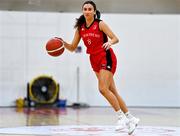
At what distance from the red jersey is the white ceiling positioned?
8.30 meters

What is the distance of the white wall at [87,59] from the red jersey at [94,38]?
8.09 metres

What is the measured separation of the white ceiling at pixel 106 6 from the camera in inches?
599

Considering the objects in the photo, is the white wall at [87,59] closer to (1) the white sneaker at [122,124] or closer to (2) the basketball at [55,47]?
(2) the basketball at [55,47]

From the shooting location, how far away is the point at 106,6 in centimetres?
1553

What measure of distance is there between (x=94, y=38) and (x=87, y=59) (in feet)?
27.0

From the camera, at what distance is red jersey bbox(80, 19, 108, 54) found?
7160 millimetres

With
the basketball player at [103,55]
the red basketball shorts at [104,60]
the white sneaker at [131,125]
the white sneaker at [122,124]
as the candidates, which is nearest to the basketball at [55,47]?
the basketball player at [103,55]

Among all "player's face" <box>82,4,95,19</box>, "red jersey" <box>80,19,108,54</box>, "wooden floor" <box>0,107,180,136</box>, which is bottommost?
"wooden floor" <box>0,107,180,136</box>

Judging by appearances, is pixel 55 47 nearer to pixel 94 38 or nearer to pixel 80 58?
pixel 94 38

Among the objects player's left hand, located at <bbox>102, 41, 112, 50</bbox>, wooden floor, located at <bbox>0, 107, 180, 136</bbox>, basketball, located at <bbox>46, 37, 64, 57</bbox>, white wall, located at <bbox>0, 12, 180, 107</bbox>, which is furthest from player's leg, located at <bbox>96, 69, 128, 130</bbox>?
white wall, located at <bbox>0, 12, 180, 107</bbox>

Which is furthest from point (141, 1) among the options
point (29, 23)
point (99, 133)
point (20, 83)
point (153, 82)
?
point (99, 133)

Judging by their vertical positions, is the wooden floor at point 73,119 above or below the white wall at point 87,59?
below

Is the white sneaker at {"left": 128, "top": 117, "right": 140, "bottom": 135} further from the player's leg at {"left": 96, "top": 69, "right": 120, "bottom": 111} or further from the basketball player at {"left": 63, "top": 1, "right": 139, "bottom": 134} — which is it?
the player's leg at {"left": 96, "top": 69, "right": 120, "bottom": 111}

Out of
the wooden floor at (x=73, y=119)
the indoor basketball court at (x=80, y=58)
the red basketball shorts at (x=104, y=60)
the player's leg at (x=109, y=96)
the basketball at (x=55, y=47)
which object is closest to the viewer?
the player's leg at (x=109, y=96)
